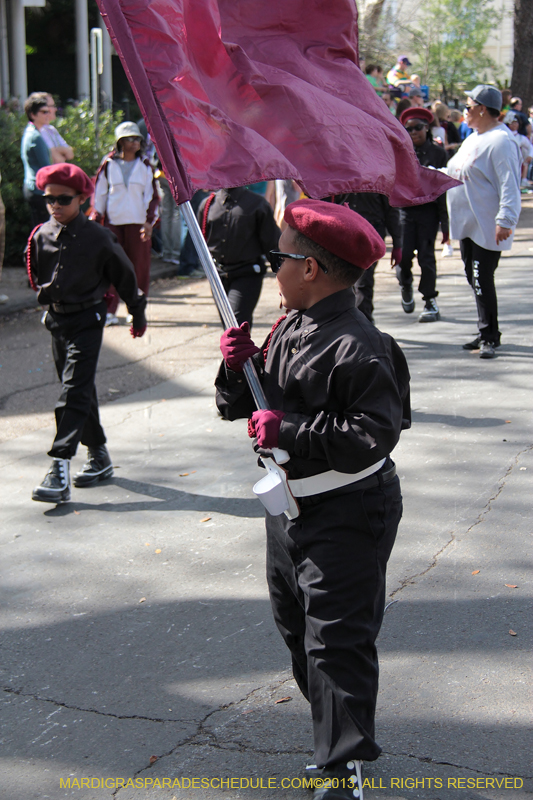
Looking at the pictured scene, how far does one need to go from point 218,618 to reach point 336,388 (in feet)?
5.56

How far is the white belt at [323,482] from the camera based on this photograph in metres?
2.64

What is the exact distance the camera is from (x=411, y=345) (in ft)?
27.6

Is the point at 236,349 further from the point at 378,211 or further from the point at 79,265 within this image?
the point at 378,211

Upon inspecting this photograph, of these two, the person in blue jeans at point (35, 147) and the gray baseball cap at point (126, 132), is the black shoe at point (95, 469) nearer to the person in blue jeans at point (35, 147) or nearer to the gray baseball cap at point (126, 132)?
the gray baseball cap at point (126, 132)

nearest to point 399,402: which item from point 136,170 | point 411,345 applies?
point 411,345

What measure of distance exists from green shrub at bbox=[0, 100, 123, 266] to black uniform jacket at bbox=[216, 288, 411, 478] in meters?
9.78

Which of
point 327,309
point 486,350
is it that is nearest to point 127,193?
point 486,350

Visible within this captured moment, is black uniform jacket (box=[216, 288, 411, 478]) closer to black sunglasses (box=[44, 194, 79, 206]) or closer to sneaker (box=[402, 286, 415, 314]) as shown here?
black sunglasses (box=[44, 194, 79, 206])

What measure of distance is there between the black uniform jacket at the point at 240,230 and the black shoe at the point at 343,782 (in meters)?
4.71

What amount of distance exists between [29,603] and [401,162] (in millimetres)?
2574

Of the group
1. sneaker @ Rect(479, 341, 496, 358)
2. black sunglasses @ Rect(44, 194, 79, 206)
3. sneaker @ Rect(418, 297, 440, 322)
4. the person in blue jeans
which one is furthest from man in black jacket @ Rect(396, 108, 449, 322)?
black sunglasses @ Rect(44, 194, 79, 206)

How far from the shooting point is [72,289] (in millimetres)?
5273

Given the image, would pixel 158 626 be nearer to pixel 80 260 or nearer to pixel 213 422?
pixel 80 260

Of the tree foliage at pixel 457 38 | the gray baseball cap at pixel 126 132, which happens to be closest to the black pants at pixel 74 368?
the gray baseball cap at pixel 126 132
